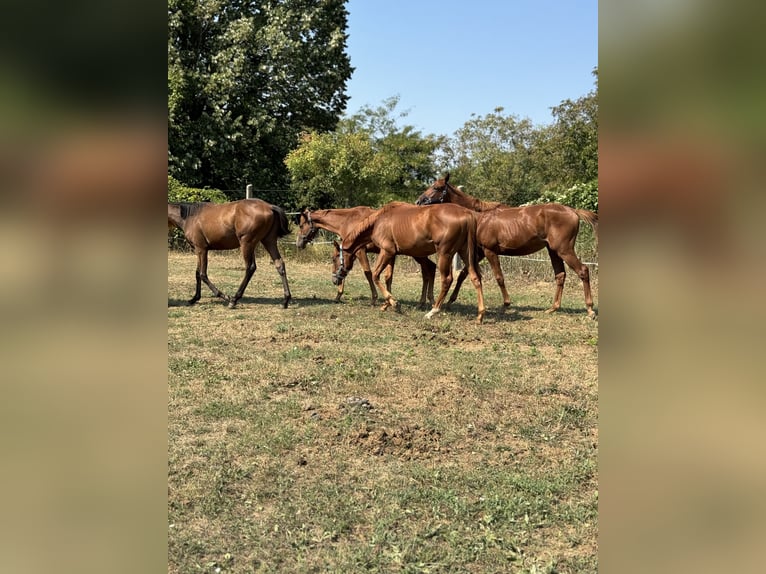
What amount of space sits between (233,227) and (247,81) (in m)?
16.8

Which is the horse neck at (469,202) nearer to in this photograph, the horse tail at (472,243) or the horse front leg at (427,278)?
the horse front leg at (427,278)

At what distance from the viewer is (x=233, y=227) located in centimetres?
964

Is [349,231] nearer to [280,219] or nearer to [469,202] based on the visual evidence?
[280,219]

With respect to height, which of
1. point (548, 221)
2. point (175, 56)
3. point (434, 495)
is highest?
point (175, 56)

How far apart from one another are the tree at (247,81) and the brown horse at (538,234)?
15.9m

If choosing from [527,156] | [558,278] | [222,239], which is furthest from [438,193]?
[527,156]

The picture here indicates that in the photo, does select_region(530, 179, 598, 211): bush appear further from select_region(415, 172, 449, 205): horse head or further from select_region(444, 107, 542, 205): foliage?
select_region(444, 107, 542, 205): foliage

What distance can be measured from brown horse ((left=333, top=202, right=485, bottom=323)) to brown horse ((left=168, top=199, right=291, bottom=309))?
125cm
